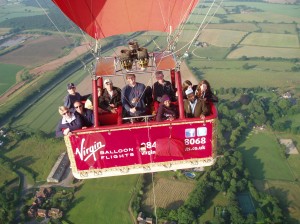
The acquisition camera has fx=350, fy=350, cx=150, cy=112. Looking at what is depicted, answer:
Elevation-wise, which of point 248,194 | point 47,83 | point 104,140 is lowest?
point 248,194

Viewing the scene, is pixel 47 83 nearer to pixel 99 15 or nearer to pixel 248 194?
pixel 248 194

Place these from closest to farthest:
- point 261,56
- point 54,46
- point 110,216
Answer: point 110,216 < point 261,56 < point 54,46

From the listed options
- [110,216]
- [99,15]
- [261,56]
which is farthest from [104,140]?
[261,56]

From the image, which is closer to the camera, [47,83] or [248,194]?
[248,194]

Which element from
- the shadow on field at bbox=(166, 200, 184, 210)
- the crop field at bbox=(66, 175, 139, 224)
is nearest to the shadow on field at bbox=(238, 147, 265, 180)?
the shadow on field at bbox=(166, 200, 184, 210)

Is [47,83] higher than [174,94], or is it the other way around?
[174,94]

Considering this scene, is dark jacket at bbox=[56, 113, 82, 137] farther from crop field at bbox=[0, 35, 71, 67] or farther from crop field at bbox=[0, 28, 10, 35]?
crop field at bbox=[0, 28, 10, 35]

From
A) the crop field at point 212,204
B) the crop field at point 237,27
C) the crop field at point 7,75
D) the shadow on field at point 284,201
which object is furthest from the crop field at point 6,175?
the crop field at point 237,27
